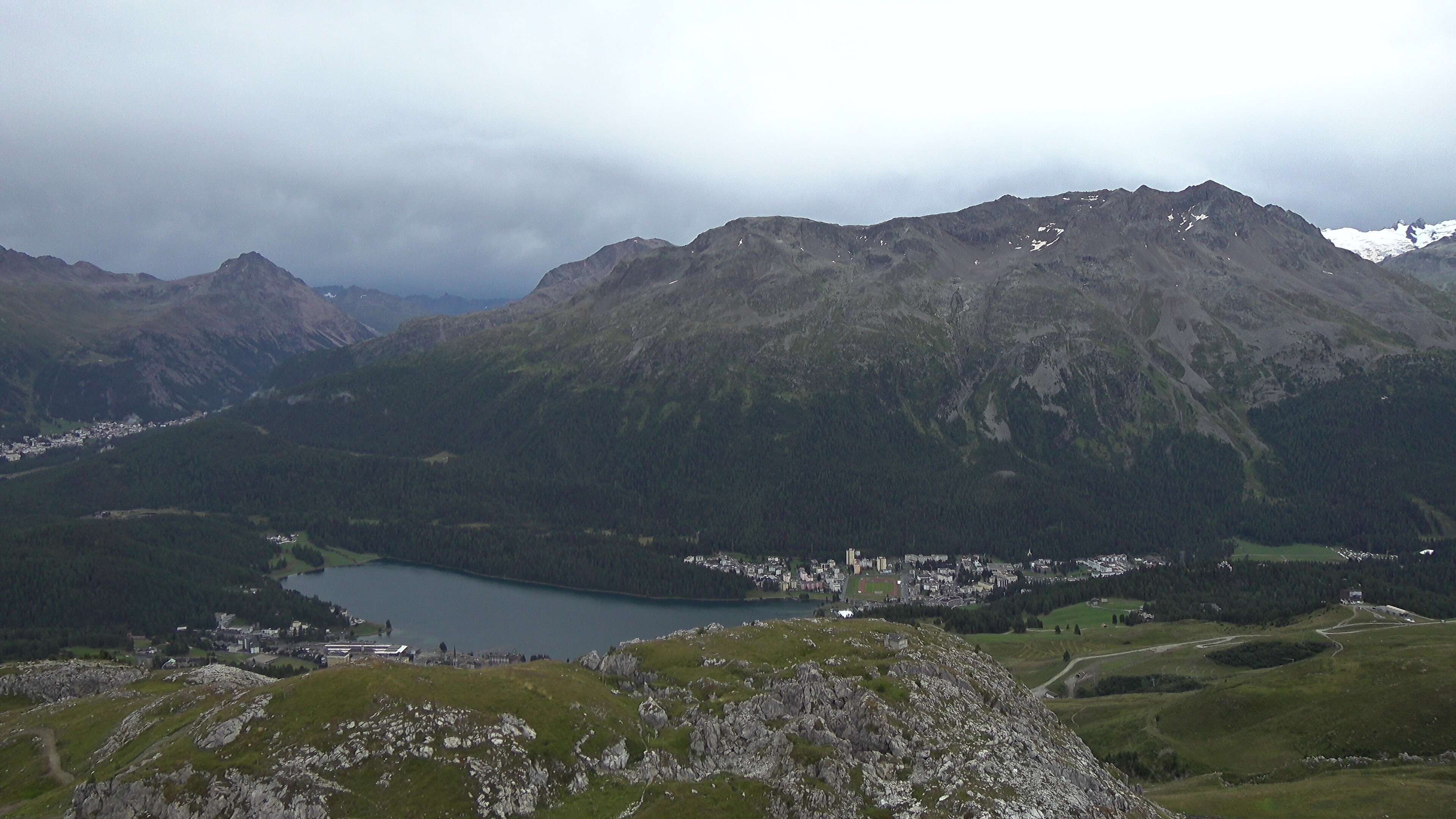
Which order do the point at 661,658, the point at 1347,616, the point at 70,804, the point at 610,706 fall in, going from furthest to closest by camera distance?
the point at 1347,616, the point at 661,658, the point at 610,706, the point at 70,804

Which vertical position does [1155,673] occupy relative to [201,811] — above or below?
below

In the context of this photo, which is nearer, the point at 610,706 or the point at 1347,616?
the point at 610,706

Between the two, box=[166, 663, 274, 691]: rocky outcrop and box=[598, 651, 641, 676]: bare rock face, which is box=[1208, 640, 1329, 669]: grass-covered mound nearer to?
box=[598, 651, 641, 676]: bare rock face

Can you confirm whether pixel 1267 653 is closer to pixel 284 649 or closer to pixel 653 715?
pixel 653 715

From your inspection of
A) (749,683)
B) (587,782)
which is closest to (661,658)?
(749,683)

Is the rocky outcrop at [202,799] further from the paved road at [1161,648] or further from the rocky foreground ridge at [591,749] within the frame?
the paved road at [1161,648]

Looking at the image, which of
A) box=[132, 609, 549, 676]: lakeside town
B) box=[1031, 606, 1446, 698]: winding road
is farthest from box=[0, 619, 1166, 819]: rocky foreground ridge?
box=[132, 609, 549, 676]: lakeside town

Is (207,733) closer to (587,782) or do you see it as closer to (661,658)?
(587,782)

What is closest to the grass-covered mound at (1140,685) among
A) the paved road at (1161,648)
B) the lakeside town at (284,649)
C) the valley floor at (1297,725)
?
the valley floor at (1297,725)

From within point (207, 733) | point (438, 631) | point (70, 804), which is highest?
point (207, 733)
